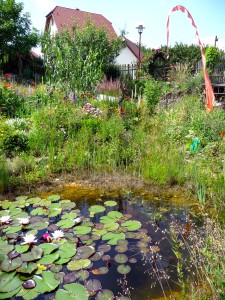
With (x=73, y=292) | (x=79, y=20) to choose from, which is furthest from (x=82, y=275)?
(x=79, y=20)

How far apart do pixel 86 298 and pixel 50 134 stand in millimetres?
3558

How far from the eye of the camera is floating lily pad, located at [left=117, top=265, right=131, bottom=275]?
7.38 ft

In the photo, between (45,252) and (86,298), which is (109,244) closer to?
(45,252)

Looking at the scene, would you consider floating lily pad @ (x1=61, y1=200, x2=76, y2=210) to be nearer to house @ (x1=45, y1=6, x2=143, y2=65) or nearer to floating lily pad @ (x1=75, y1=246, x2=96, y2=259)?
floating lily pad @ (x1=75, y1=246, x2=96, y2=259)

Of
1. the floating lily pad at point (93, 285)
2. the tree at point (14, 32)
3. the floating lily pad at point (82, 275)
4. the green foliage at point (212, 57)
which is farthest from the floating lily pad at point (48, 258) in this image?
the tree at point (14, 32)

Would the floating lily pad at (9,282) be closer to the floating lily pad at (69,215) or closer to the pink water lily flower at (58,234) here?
the pink water lily flower at (58,234)

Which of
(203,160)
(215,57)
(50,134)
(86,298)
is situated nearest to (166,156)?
(203,160)

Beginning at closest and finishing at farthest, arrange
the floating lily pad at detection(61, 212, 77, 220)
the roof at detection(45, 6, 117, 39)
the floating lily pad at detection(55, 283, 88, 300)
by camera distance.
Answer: the floating lily pad at detection(55, 283, 88, 300) → the floating lily pad at detection(61, 212, 77, 220) → the roof at detection(45, 6, 117, 39)

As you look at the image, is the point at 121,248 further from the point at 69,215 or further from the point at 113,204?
the point at 113,204

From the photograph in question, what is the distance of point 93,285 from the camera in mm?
2066

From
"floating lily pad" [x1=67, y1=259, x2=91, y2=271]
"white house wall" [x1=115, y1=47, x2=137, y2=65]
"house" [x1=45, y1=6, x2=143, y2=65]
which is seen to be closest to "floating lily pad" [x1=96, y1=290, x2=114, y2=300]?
"floating lily pad" [x1=67, y1=259, x2=91, y2=271]

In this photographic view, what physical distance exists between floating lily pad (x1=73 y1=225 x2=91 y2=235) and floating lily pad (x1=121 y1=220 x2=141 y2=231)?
0.37 m

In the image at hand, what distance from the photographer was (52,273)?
2162 millimetres

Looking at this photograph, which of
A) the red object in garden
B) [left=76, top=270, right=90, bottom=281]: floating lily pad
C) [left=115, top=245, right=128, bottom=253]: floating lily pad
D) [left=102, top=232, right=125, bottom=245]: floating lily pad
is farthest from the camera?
the red object in garden
